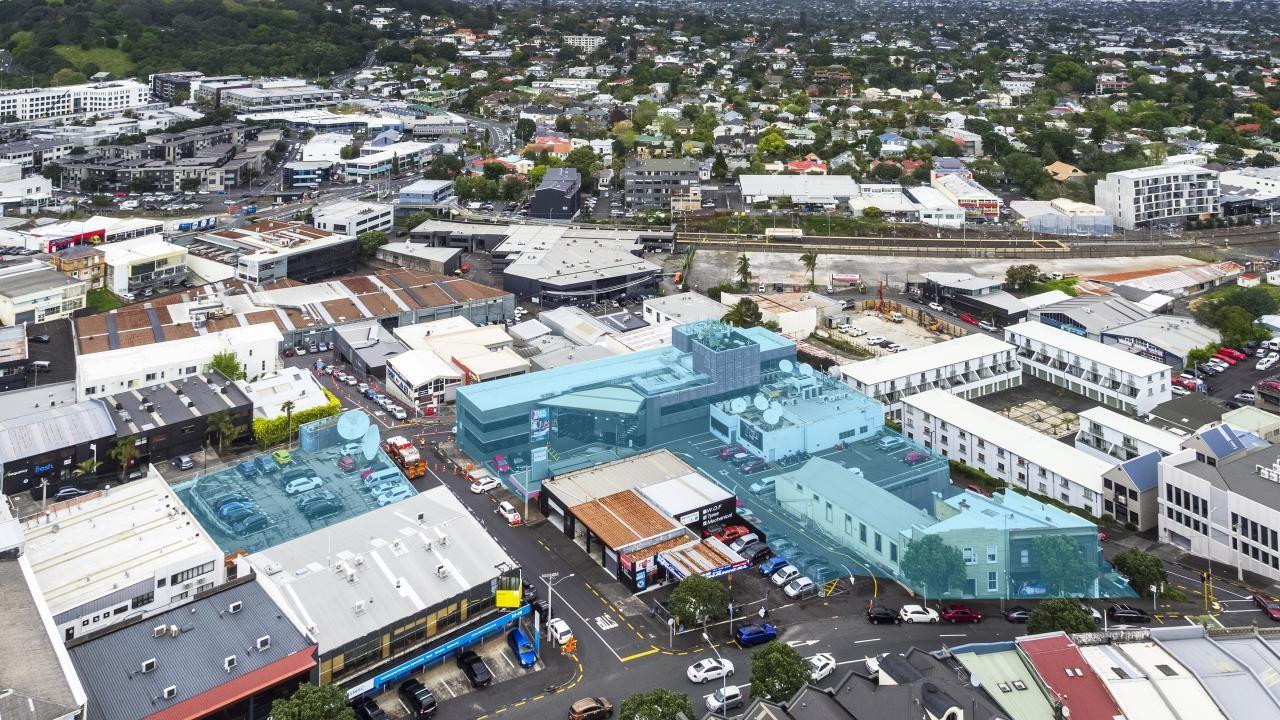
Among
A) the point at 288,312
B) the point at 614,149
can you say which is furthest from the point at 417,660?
the point at 614,149

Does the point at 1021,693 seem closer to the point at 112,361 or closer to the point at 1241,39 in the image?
the point at 112,361

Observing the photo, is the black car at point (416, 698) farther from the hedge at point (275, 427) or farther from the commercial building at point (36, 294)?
the commercial building at point (36, 294)

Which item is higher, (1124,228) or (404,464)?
(1124,228)

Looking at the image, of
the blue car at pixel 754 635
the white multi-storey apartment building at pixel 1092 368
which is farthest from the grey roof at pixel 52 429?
the white multi-storey apartment building at pixel 1092 368

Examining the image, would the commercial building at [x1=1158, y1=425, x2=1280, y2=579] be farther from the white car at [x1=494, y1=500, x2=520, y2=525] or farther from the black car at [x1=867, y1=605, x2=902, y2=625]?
the white car at [x1=494, y1=500, x2=520, y2=525]

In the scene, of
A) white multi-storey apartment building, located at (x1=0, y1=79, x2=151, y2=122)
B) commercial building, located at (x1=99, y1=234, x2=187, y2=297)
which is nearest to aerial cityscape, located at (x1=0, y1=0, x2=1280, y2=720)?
commercial building, located at (x1=99, y1=234, x2=187, y2=297)
